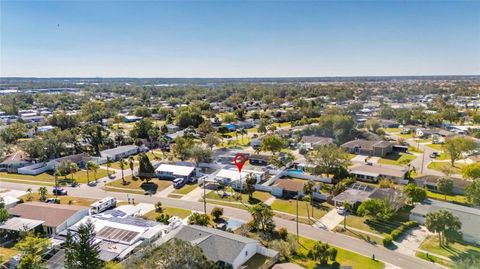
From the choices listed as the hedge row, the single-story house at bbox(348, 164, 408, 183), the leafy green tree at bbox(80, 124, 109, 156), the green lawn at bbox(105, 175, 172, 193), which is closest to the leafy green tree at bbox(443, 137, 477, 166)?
the single-story house at bbox(348, 164, 408, 183)

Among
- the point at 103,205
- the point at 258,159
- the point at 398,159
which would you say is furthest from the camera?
the point at 398,159

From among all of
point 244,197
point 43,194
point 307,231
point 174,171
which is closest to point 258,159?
point 174,171

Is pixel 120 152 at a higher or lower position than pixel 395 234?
higher

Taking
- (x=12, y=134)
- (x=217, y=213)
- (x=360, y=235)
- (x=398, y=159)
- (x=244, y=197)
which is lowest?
(x=244, y=197)

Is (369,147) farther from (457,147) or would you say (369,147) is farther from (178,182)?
(178,182)

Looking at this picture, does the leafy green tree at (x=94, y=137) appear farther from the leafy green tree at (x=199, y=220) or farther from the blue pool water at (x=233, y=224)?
the blue pool water at (x=233, y=224)

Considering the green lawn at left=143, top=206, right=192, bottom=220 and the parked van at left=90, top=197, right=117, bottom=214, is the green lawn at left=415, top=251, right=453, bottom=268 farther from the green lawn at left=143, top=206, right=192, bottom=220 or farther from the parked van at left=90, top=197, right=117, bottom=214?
the parked van at left=90, top=197, right=117, bottom=214
